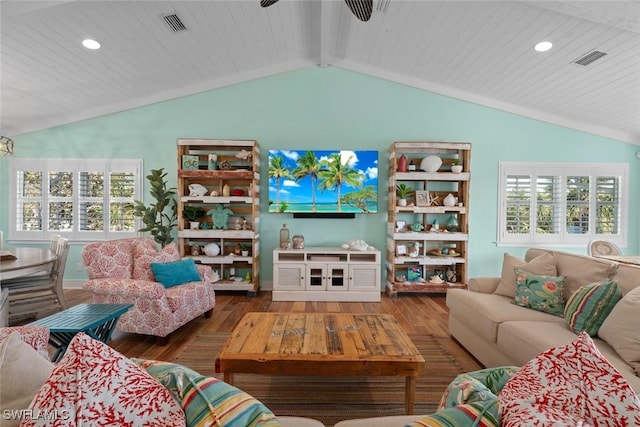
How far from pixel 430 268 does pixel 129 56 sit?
192 inches

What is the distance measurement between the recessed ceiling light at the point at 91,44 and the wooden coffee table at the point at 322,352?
330 cm

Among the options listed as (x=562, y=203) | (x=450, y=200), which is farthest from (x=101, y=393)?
(x=562, y=203)

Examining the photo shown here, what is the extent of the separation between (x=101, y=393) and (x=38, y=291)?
11.5 feet

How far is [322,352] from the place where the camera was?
1813mm

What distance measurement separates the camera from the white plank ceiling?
111 inches

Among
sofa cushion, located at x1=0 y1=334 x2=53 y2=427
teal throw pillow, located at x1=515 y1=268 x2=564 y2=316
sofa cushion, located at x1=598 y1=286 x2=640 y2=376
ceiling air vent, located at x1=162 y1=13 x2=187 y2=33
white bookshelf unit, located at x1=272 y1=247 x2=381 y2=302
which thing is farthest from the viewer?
white bookshelf unit, located at x1=272 y1=247 x2=381 y2=302

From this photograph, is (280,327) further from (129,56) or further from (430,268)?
(129,56)

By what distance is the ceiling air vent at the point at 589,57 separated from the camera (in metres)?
3.11

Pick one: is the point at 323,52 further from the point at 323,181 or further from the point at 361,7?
the point at 361,7

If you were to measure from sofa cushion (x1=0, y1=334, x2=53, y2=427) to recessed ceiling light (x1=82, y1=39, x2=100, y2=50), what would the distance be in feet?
11.3

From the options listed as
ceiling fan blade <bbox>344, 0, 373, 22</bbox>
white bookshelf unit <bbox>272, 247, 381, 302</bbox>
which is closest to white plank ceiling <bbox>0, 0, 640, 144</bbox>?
ceiling fan blade <bbox>344, 0, 373, 22</bbox>

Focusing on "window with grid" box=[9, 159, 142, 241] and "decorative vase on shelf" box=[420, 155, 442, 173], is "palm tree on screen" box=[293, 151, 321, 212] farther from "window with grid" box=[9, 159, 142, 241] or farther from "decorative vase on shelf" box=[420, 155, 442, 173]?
"window with grid" box=[9, 159, 142, 241]

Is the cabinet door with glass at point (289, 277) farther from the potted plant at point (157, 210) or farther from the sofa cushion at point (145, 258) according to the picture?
the potted plant at point (157, 210)

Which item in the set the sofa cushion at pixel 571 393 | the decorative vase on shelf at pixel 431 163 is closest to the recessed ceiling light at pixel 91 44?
the decorative vase on shelf at pixel 431 163
